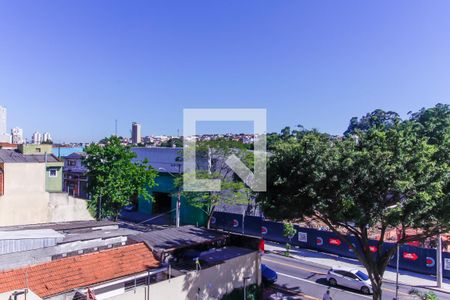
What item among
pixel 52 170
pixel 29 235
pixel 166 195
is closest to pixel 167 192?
pixel 166 195

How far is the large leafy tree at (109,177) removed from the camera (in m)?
27.7

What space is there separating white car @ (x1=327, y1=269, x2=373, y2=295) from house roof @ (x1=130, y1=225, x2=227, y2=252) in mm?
6941

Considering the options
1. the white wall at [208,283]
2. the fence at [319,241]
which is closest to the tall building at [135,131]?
the fence at [319,241]

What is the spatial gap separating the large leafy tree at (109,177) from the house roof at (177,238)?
10671 millimetres

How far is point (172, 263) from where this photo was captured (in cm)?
1570

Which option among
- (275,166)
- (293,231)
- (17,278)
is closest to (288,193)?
(275,166)

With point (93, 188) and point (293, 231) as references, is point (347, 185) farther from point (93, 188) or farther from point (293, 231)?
point (93, 188)

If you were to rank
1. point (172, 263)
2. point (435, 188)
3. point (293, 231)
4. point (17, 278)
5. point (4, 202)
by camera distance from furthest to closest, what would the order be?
1. point (293, 231)
2. point (4, 202)
3. point (172, 263)
4. point (435, 188)
5. point (17, 278)

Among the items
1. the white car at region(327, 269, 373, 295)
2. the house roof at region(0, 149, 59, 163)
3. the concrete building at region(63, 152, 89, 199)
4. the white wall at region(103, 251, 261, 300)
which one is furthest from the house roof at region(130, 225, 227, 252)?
the concrete building at region(63, 152, 89, 199)

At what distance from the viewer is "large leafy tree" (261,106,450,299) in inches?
516

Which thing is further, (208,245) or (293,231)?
(293,231)

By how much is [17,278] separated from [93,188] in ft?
55.1

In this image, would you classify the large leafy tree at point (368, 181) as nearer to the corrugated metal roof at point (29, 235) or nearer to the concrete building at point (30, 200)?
the corrugated metal roof at point (29, 235)

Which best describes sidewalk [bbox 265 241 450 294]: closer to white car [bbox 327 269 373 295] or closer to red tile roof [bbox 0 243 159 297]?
white car [bbox 327 269 373 295]
